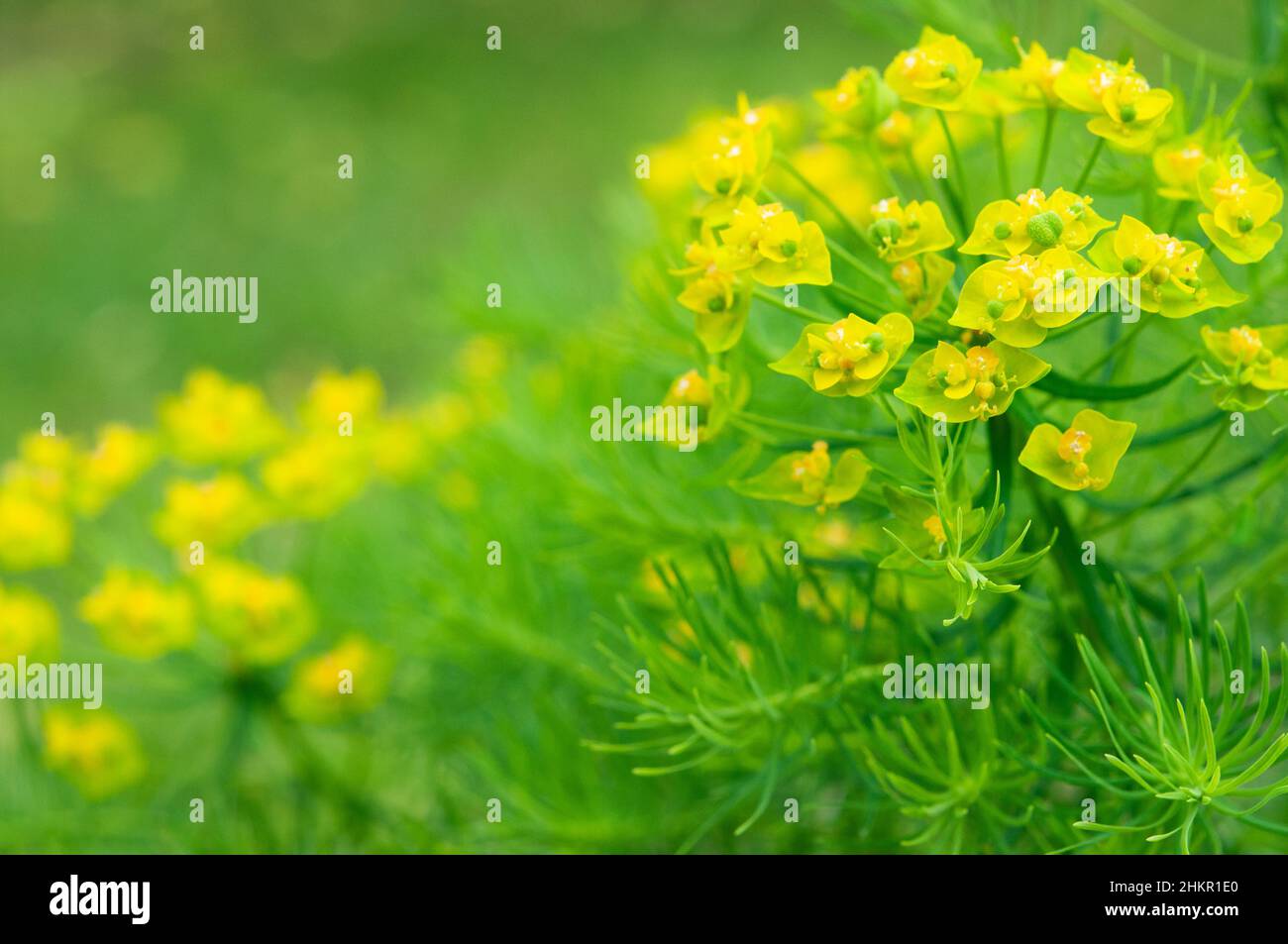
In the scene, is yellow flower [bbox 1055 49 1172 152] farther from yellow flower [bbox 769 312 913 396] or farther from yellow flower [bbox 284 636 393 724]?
yellow flower [bbox 284 636 393 724]

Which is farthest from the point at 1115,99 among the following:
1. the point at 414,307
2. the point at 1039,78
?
the point at 414,307

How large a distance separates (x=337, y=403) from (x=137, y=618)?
21 centimetres

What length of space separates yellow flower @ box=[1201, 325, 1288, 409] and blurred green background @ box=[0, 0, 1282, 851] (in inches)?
8.2

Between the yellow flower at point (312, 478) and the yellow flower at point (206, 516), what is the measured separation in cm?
2

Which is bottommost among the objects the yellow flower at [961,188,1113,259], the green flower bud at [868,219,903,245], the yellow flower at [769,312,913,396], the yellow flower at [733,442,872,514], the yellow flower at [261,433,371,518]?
the yellow flower at [733,442,872,514]

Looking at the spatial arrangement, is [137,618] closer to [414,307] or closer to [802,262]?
[802,262]

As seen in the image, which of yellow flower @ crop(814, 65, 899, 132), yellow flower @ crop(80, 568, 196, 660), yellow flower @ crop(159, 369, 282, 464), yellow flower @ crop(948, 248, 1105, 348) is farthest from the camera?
yellow flower @ crop(159, 369, 282, 464)

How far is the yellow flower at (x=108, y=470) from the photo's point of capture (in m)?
0.81

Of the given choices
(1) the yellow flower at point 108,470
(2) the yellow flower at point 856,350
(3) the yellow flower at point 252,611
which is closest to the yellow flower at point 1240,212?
(2) the yellow flower at point 856,350

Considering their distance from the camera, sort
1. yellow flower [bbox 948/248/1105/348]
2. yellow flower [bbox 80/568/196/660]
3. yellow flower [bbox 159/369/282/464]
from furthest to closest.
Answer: yellow flower [bbox 159/369/282/464], yellow flower [bbox 80/568/196/660], yellow flower [bbox 948/248/1105/348]

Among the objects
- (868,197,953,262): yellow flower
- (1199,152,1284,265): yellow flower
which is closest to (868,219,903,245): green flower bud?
Answer: (868,197,953,262): yellow flower

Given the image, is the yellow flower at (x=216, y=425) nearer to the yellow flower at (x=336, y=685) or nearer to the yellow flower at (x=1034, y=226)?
the yellow flower at (x=336, y=685)

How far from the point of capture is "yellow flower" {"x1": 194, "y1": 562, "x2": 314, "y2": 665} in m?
0.76
